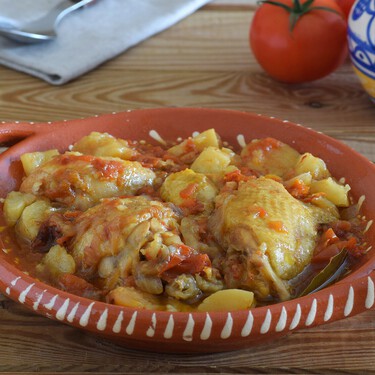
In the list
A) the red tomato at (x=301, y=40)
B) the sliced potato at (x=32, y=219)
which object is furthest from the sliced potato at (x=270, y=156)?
the red tomato at (x=301, y=40)

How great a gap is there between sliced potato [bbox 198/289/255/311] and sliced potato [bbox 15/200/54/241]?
47 centimetres

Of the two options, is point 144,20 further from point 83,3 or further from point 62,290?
point 62,290

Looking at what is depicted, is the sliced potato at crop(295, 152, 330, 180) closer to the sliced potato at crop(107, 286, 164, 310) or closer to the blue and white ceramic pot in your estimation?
the sliced potato at crop(107, 286, 164, 310)

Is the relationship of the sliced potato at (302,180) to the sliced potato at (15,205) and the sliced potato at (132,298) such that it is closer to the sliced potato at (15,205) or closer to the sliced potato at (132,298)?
the sliced potato at (132,298)

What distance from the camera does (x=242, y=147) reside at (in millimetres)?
2039

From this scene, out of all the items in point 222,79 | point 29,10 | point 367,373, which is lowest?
point 367,373

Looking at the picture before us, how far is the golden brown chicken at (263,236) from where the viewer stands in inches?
57.6

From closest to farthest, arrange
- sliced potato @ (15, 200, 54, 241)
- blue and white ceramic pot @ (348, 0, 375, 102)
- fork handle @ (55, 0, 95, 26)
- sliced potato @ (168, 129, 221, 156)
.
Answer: sliced potato @ (15, 200, 54, 241), sliced potato @ (168, 129, 221, 156), blue and white ceramic pot @ (348, 0, 375, 102), fork handle @ (55, 0, 95, 26)

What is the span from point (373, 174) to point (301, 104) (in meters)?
1.05

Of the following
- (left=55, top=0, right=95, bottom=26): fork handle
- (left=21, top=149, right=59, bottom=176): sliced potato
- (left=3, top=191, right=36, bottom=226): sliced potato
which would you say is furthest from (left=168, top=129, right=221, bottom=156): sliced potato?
(left=55, top=0, right=95, bottom=26): fork handle

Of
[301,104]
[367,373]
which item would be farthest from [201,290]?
[301,104]

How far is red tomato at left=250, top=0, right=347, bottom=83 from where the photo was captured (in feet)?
9.07

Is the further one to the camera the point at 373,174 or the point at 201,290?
the point at 373,174

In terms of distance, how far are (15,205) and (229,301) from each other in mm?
612
